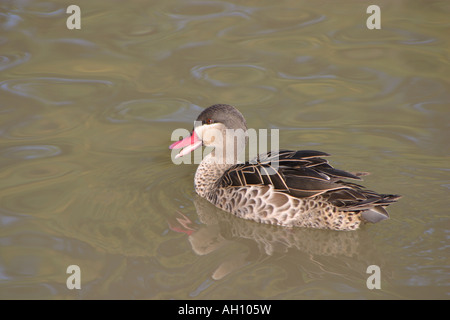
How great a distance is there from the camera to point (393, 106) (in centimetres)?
891

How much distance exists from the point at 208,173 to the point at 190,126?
1567 mm

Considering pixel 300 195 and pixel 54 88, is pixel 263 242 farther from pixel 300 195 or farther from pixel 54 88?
pixel 54 88

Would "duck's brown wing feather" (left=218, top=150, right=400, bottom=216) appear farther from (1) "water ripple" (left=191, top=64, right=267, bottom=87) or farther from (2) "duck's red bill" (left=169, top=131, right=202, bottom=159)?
(1) "water ripple" (left=191, top=64, right=267, bottom=87)

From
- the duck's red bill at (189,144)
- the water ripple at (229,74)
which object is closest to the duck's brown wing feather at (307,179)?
the duck's red bill at (189,144)

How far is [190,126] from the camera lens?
859 cm

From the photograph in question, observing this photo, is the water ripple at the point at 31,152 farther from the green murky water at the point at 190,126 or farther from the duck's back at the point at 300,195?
the duck's back at the point at 300,195

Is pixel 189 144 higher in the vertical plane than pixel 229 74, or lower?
lower

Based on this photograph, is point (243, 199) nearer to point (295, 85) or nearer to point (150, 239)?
point (150, 239)

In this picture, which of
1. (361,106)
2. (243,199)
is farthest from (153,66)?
(243,199)

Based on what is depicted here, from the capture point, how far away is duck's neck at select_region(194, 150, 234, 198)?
7.12m

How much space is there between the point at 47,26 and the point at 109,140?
3.86 metres

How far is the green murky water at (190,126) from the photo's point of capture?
5738 mm

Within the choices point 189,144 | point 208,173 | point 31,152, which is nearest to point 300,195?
point 208,173

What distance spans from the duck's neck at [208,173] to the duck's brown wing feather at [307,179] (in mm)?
344
